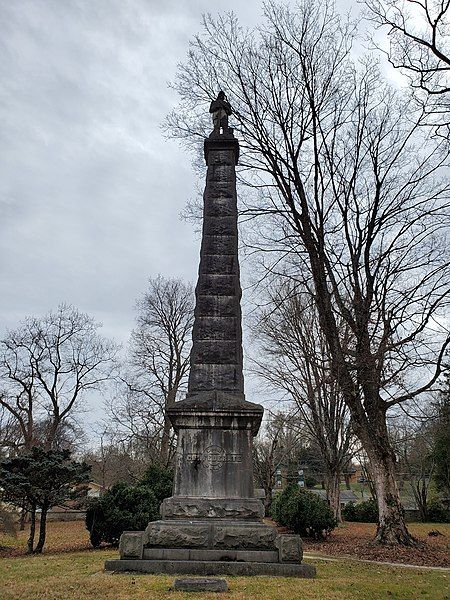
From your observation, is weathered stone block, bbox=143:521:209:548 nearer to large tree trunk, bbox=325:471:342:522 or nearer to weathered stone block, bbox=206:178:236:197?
weathered stone block, bbox=206:178:236:197

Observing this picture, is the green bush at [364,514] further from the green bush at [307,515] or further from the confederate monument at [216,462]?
the confederate monument at [216,462]

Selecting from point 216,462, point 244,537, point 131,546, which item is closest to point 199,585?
point 244,537

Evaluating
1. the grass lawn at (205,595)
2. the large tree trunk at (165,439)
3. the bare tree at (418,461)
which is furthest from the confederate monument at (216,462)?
the bare tree at (418,461)

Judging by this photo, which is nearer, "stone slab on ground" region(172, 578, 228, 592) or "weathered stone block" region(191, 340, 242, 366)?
A: "stone slab on ground" region(172, 578, 228, 592)

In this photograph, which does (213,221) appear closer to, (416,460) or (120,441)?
(120,441)

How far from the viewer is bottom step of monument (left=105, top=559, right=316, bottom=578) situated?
24.4 ft

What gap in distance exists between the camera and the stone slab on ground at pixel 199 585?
6453 mm

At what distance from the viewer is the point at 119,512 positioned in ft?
49.2

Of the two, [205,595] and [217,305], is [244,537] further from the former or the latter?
[217,305]

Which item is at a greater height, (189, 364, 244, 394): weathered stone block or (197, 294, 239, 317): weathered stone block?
(197, 294, 239, 317): weathered stone block

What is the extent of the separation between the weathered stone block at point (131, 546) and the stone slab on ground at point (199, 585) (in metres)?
1.33

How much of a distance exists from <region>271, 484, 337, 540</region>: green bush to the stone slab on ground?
13.4 metres

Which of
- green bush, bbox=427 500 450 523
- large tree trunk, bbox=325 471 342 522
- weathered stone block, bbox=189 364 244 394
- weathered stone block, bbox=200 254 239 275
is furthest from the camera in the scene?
green bush, bbox=427 500 450 523

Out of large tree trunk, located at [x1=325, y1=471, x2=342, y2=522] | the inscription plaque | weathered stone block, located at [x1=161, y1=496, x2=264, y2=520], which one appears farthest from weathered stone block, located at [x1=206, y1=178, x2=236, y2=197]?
large tree trunk, located at [x1=325, y1=471, x2=342, y2=522]
